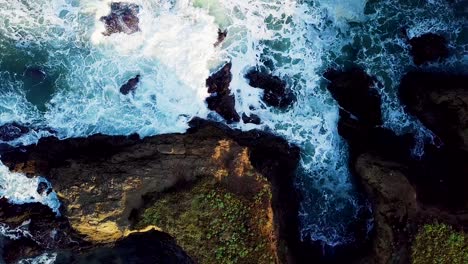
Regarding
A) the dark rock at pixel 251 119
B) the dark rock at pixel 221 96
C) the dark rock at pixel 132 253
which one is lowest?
the dark rock at pixel 132 253

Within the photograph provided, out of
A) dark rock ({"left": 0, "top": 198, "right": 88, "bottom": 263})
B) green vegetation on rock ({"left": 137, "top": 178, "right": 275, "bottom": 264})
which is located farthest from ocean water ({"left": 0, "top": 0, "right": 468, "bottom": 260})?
green vegetation on rock ({"left": 137, "top": 178, "right": 275, "bottom": 264})

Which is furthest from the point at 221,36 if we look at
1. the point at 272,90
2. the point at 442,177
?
the point at 442,177

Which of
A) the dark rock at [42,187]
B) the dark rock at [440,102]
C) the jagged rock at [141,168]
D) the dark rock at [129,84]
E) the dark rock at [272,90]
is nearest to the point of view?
the jagged rock at [141,168]

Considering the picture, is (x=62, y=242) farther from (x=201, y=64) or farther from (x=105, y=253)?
(x=201, y=64)

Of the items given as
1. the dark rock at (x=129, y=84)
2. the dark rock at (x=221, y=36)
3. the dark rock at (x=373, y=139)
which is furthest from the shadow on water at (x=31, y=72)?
the dark rock at (x=373, y=139)

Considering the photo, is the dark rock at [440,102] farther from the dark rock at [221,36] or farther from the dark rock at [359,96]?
the dark rock at [221,36]

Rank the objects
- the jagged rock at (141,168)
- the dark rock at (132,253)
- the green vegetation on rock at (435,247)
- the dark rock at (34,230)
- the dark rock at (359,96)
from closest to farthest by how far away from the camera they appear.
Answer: the green vegetation on rock at (435,247) → the jagged rock at (141,168) → the dark rock at (132,253) → the dark rock at (34,230) → the dark rock at (359,96)

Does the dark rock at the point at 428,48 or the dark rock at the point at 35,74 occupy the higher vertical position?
the dark rock at the point at 428,48
